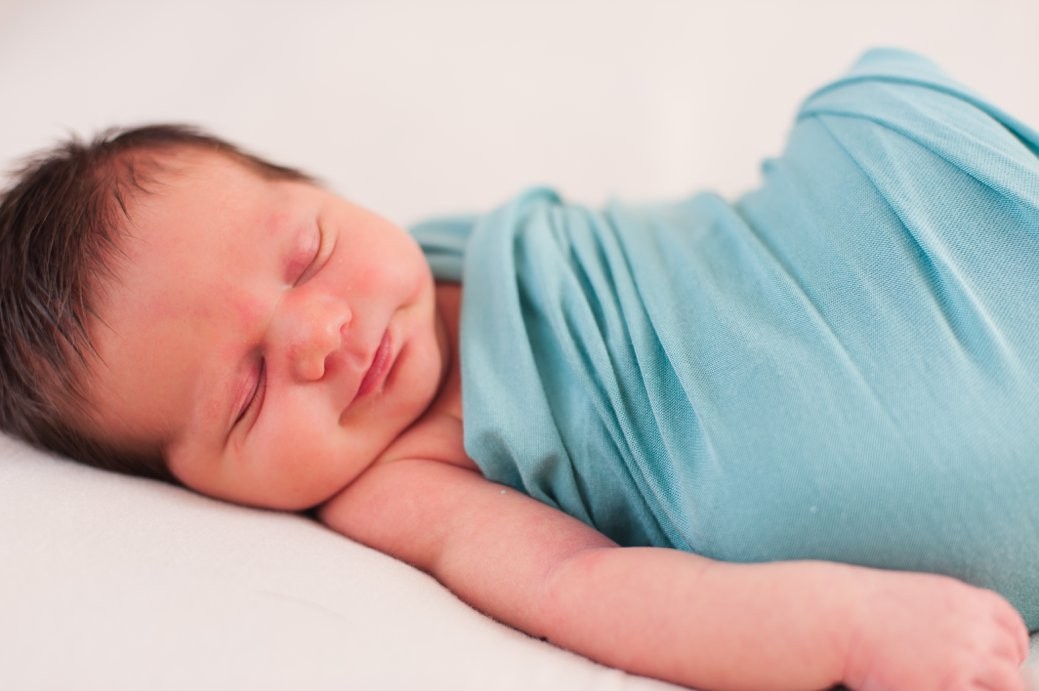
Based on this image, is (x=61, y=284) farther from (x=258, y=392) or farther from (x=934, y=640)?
(x=934, y=640)

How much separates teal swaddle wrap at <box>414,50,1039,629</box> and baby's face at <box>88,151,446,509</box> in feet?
0.44

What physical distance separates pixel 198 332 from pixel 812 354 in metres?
0.65

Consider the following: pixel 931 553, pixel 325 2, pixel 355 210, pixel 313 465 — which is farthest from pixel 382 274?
pixel 325 2

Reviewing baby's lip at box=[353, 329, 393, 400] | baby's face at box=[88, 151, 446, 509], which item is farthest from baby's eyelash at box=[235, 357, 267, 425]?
baby's lip at box=[353, 329, 393, 400]

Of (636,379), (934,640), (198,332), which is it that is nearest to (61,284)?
(198,332)

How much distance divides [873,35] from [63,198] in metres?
1.44

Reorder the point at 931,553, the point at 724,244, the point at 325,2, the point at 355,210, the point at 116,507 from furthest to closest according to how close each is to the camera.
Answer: the point at 325,2 → the point at 355,210 → the point at 724,244 → the point at 116,507 → the point at 931,553

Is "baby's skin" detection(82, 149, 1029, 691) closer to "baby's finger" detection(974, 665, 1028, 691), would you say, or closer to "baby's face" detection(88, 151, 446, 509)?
"baby's face" detection(88, 151, 446, 509)

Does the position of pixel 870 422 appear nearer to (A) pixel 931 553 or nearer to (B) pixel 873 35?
(A) pixel 931 553

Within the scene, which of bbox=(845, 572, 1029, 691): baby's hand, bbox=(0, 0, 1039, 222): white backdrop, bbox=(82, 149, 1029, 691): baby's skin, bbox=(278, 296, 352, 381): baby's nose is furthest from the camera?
bbox=(0, 0, 1039, 222): white backdrop

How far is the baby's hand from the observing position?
71cm

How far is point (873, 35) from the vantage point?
1.74m

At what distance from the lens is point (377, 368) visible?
1.07 metres

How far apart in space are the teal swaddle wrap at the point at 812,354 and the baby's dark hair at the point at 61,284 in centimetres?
42
